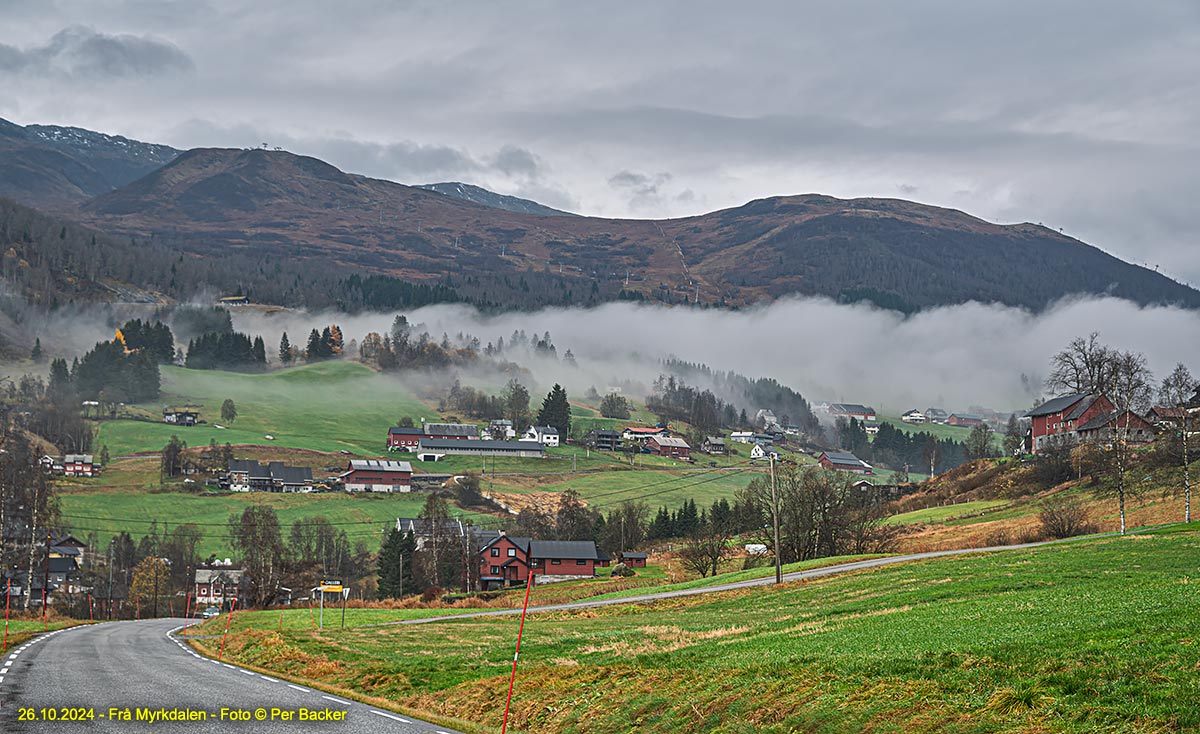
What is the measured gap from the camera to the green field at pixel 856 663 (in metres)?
18.2

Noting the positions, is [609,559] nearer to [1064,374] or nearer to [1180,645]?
[1064,374]

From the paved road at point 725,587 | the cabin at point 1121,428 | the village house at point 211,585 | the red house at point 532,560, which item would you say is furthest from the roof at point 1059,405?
the village house at point 211,585

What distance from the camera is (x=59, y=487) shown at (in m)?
188

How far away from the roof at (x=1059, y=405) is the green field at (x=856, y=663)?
364ft

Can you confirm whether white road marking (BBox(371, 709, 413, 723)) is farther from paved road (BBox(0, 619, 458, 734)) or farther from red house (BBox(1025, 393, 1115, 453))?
red house (BBox(1025, 393, 1115, 453))

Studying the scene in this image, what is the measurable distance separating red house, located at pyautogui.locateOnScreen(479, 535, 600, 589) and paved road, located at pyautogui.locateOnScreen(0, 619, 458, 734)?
Result: 326ft

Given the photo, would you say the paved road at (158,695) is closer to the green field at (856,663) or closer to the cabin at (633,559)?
the green field at (856,663)

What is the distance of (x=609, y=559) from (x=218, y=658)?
107713 millimetres

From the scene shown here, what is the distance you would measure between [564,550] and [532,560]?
14.3 ft

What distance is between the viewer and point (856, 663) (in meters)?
23.2

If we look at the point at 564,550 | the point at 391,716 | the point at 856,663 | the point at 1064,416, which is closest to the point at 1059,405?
the point at 1064,416

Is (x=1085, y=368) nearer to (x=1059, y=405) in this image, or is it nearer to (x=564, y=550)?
(x=1059, y=405)

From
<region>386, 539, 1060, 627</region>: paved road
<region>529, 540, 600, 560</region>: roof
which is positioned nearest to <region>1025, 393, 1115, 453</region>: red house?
<region>529, 540, 600, 560</region>: roof

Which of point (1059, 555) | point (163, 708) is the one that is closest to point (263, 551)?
point (1059, 555)
